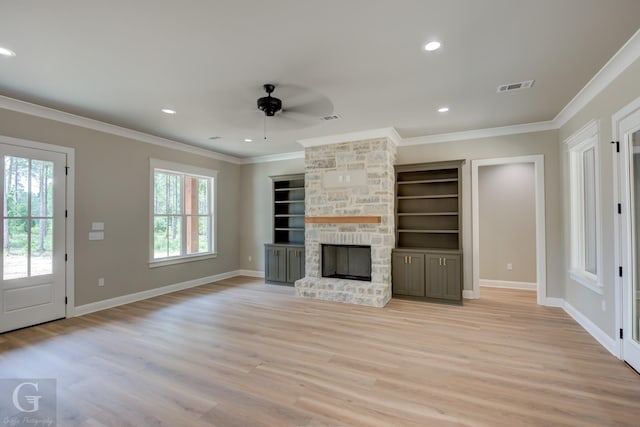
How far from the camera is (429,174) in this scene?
5582 mm

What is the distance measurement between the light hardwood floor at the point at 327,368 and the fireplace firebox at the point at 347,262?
1.24m

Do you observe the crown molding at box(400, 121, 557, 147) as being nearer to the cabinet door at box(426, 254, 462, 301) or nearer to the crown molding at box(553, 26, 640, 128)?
the crown molding at box(553, 26, 640, 128)

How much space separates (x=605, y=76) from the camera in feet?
10.3

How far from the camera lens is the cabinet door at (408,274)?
5.13 m

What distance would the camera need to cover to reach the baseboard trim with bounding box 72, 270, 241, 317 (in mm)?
4561

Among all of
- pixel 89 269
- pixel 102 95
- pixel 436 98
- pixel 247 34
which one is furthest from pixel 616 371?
pixel 89 269

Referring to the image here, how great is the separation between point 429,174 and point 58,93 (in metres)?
5.51

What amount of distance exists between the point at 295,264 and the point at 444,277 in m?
2.87

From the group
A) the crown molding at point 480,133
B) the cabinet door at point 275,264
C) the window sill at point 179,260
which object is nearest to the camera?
the crown molding at point 480,133

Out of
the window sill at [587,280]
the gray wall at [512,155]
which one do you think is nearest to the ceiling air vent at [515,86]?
the gray wall at [512,155]

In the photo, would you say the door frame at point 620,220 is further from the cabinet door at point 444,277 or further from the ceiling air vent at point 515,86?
the cabinet door at point 444,277

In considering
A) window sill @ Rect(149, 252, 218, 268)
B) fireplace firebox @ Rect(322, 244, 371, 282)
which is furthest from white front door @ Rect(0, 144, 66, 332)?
fireplace firebox @ Rect(322, 244, 371, 282)

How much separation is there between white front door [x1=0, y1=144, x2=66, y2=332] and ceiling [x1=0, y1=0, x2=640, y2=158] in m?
0.84

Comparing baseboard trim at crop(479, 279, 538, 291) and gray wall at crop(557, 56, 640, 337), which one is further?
baseboard trim at crop(479, 279, 538, 291)
